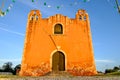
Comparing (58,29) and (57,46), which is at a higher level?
(58,29)

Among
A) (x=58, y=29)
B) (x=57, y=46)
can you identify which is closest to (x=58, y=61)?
(x=57, y=46)

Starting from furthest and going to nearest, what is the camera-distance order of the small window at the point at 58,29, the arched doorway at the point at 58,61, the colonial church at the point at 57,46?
1. the small window at the point at 58,29
2. the arched doorway at the point at 58,61
3. the colonial church at the point at 57,46

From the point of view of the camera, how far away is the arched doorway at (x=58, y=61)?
22.6 m

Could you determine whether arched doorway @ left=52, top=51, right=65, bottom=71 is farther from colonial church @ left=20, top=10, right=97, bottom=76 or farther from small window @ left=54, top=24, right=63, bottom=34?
small window @ left=54, top=24, right=63, bottom=34

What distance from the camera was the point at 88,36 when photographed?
2389cm

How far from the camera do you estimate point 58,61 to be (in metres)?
23.0

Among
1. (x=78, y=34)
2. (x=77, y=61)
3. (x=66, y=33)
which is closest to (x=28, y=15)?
(x=66, y=33)

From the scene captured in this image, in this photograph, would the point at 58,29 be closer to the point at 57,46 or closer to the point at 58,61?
the point at 57,46

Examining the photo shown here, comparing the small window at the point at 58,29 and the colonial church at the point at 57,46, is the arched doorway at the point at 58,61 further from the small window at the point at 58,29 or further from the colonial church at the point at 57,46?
the small window at the point at 58,29

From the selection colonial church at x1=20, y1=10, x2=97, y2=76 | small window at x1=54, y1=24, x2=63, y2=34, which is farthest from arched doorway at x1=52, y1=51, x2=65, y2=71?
small window at x1=54, y1=24, x2=63, y2=34

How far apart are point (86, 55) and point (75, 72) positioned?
267 cm

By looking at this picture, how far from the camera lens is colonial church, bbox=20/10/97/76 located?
22281 mm

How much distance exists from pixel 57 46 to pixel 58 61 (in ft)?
6.43

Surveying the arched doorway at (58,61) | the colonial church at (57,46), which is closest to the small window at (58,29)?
the colonial church at (57,46)
